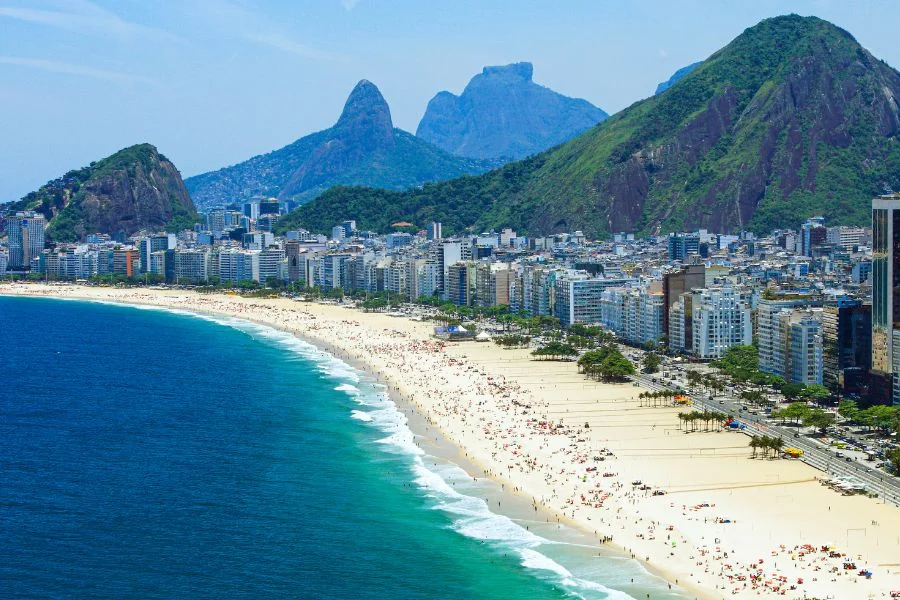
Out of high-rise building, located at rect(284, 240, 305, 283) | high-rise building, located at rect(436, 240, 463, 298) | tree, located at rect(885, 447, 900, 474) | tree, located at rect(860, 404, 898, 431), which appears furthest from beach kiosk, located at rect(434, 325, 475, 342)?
high-rise building, located at rect(284, 240, 305, 283)

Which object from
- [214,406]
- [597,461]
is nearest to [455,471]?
[597,461]

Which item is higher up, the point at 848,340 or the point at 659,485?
the point at 848,340

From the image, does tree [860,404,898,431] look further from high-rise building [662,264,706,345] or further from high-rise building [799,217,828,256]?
high-rise building [799,217,828,256]

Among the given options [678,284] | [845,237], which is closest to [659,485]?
[678,284]

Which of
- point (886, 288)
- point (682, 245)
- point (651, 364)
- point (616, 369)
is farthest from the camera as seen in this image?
point (682, 245)

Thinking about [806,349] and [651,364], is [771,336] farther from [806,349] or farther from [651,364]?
[651,364]

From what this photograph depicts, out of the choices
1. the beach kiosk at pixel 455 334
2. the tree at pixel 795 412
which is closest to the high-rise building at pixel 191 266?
the beach kiosk at pixel 455 334
